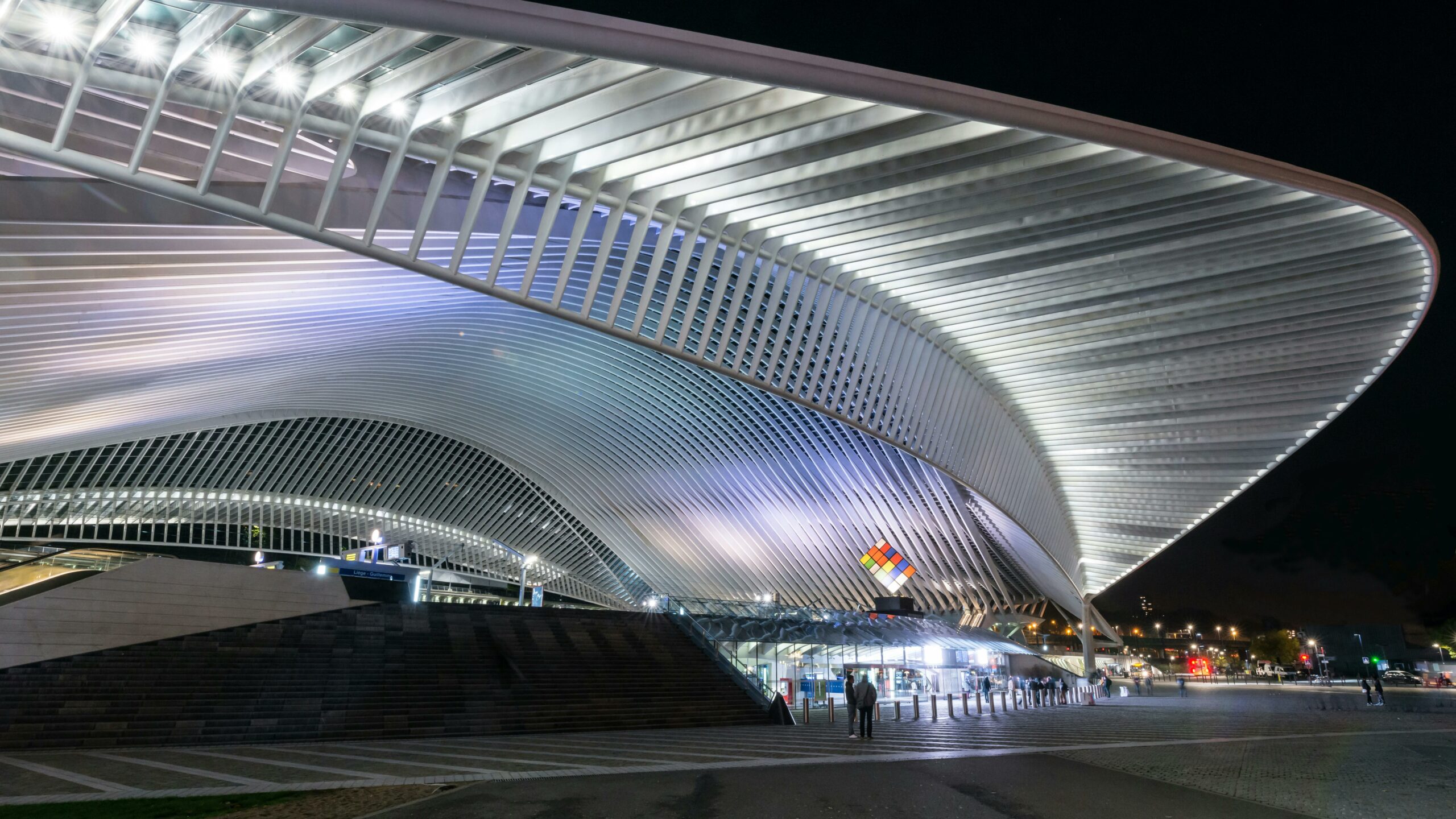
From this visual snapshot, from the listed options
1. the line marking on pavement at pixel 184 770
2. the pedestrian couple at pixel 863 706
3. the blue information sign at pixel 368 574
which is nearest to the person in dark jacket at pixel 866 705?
the pedestrian couple at pixel 863 706

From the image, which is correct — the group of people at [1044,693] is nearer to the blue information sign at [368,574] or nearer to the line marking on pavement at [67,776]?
the blue information sign at [368,574]

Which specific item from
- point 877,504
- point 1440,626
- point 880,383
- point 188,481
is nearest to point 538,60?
point 880,383

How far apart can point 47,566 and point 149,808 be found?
13769mm

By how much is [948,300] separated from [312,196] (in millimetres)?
13831

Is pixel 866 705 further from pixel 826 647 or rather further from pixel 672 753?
pixel 826 647

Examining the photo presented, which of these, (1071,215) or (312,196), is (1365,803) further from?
(312,196)

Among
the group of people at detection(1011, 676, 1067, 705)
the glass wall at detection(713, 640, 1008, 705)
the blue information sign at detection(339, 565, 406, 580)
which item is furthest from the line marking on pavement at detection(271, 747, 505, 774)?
the group of people at detection(1011, 676, 1067, 705)

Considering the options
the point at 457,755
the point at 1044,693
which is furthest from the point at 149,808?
the point at 1044,693

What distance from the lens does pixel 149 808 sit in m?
7.37

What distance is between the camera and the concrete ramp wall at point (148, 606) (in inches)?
637

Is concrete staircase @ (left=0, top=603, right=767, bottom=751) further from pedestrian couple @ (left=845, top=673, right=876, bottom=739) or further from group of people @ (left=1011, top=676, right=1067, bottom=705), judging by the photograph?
group of people @ (left=1011, top=676, right=1067, bottom=705)

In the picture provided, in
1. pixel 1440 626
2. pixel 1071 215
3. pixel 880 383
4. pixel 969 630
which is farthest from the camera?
pixel 1440 626

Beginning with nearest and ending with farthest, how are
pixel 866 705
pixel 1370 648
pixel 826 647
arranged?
pixel 866 705, pixel 826 647, pixel 1370 648

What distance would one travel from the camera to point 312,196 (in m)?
11.5
